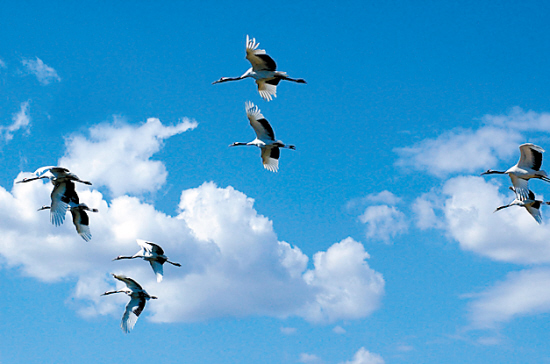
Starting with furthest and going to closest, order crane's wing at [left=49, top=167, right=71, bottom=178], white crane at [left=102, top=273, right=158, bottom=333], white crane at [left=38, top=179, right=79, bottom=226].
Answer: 1. white crane at [left=102, top=273, right=158, bottom=333]
2. white crane at [left=38, top=179, right=79, bottom=226]
3. crane's wing at [left=49, top=167, right=71, bottom=178]

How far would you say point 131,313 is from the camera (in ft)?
141

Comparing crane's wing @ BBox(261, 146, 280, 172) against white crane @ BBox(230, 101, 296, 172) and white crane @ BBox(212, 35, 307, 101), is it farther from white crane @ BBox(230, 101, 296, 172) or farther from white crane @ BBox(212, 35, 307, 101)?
white crane @ BBox(212, 35, 307, 101)

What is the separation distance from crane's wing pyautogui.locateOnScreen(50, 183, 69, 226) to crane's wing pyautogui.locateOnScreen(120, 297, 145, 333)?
20.9 feet

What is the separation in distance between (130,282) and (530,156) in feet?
74.3

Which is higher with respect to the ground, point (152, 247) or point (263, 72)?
point (263, 72)

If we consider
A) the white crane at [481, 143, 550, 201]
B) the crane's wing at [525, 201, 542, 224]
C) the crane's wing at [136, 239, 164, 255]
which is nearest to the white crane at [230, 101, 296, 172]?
the crane's wing at [136, 239, 164, 255]

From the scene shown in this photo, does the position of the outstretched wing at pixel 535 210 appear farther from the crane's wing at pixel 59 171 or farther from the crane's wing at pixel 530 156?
the crane's wing at pixel 59 171

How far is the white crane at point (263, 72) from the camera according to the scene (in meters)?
37.6

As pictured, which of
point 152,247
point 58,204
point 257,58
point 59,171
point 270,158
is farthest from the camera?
point 270,158

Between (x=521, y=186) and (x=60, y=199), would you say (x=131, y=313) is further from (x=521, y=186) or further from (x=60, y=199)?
(x=521, y=186)

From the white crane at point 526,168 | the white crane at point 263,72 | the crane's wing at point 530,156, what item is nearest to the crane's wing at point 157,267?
the white crane at point 263,72

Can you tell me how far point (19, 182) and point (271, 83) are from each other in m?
15.9

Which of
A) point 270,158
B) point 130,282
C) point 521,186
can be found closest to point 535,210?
point 521,186

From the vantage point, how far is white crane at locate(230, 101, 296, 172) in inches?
1624
